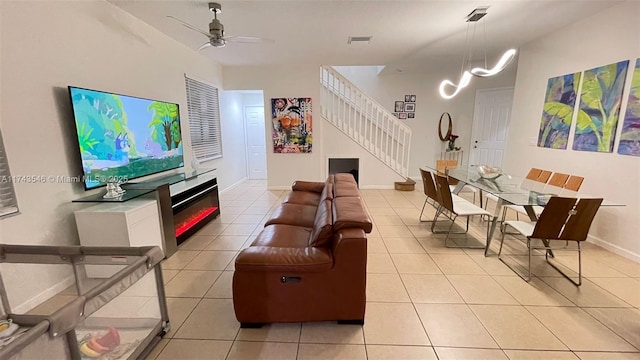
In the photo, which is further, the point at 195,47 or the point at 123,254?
the point at 195,47

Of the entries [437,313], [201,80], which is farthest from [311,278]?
[201,80]

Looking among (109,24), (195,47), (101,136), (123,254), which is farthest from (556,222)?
(195,47)

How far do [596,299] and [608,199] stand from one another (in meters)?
1.58

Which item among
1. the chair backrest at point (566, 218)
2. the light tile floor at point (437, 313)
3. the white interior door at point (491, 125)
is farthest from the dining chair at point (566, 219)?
the white interior door at point (491, 125)

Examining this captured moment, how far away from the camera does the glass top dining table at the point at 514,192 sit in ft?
8.57

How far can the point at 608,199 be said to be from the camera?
3.09 m

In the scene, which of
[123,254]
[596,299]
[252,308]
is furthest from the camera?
[596,299]

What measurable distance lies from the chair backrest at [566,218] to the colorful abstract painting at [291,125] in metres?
4.36

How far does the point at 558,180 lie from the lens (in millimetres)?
3236

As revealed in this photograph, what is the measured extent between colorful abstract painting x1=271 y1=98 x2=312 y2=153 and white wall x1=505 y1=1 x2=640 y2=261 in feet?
12.8

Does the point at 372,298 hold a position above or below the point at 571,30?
below

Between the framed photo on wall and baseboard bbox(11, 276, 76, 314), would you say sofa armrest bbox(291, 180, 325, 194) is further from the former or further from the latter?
the framed photo on wall

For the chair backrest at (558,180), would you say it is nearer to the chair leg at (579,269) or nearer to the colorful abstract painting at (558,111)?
the colorful abstract painting at (558,111)

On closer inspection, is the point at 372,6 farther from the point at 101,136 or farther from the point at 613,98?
the point at 101,136
